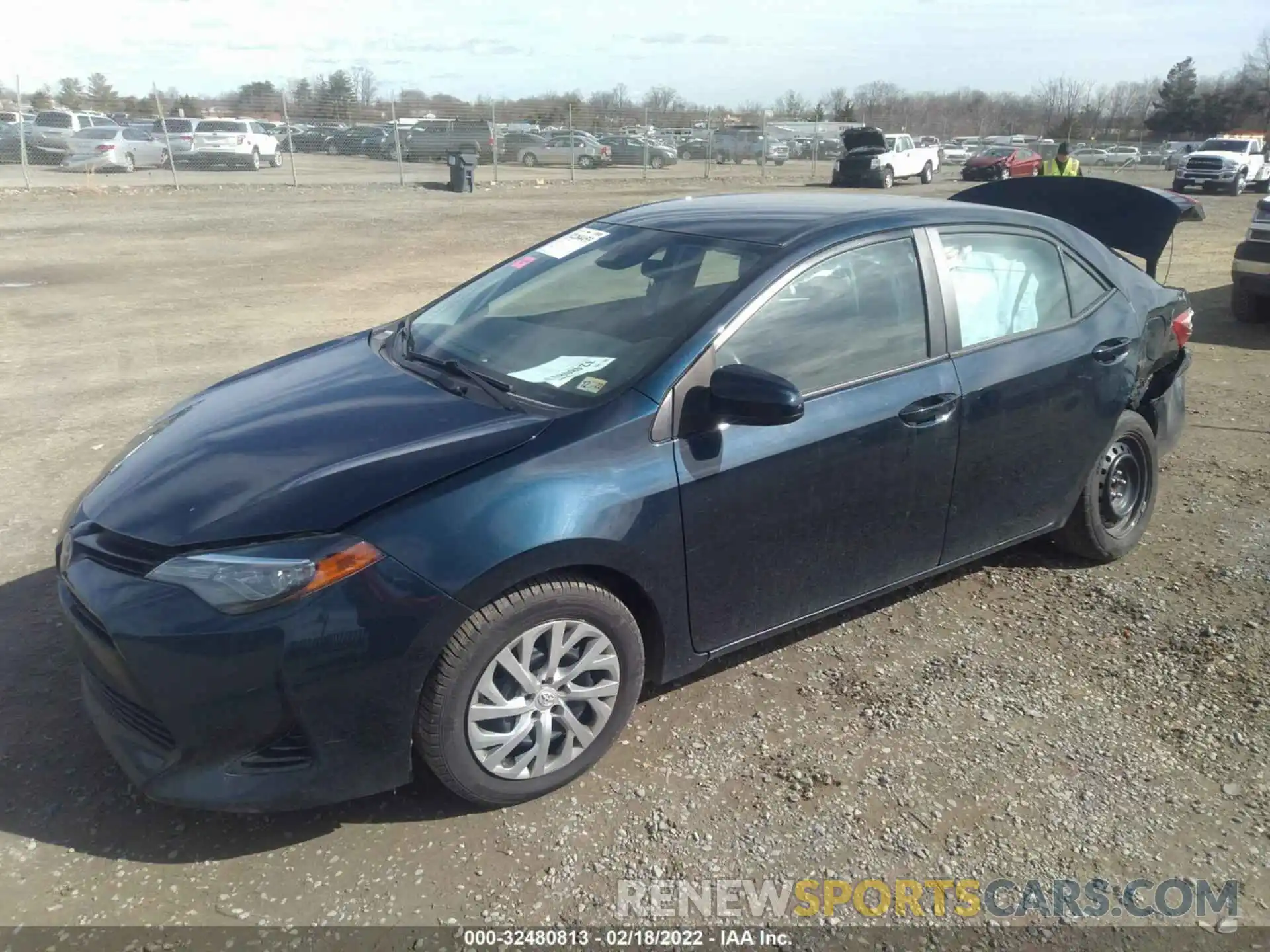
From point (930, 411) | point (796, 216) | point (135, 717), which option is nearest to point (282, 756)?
point (135, 717)

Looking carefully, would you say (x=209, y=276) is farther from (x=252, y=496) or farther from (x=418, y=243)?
(x=252, y=496)

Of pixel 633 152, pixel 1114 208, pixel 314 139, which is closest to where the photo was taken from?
pixel 1114 208

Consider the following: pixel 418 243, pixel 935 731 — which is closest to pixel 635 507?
pixel 935 731

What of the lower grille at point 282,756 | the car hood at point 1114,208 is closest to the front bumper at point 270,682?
the lower grille at point 282,756

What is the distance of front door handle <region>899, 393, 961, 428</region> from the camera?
345cm

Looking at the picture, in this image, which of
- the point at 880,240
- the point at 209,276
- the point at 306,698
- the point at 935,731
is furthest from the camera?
the point at 209,276

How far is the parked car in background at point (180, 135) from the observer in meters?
29.9

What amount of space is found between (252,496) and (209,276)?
34.6 ft

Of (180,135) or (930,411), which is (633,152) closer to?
(180,135)

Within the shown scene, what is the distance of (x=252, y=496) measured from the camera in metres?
2.73

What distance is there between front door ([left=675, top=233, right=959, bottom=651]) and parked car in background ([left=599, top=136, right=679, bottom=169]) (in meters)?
36.2

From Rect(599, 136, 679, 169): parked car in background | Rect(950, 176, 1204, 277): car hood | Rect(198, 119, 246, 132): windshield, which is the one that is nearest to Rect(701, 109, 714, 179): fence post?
Rect(599, 136, 679, 169): parked car in background

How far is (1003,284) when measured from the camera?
393 cm

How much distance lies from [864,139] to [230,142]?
21.0m
